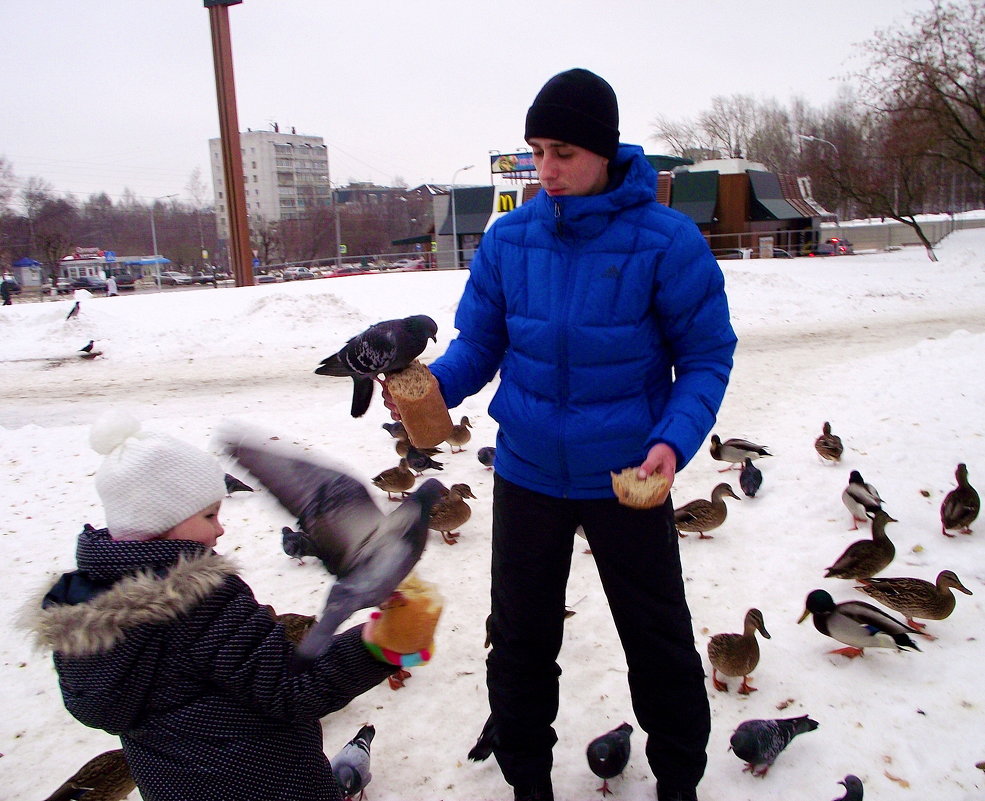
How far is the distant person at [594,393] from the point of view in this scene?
2.27 metres

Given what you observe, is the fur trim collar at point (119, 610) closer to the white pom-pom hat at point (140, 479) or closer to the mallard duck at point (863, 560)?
the white pom-pom hat at point (140, 479)

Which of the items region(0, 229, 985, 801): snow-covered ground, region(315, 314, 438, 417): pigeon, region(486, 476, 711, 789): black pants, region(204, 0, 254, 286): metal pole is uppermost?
region(204, 0, 254, 286): metal pole

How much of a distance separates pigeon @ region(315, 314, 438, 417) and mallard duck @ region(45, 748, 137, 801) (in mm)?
1578

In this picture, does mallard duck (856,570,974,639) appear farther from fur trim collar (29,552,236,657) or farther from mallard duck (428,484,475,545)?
fur trim collar (29,552,236,657)

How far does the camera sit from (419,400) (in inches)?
96.4

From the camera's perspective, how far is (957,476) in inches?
196

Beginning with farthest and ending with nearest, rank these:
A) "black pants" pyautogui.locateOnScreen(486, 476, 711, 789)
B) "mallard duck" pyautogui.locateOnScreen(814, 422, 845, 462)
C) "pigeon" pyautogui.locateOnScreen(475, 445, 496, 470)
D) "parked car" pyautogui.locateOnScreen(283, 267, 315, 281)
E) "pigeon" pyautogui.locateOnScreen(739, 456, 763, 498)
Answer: "parked car" pyautogui.locateOnScreen(283, 267, 315, 281), "pigeon" pyautogui.locateOnScreen(475, 445, 496, 470), "mallard duck" pyautogui.locateOnScreen(814, 422, 845, 462), "pigeon" pyautogui.locateOnScreen(739, 456, 763, 498), "black pants" pyautogui.locateOnScreen(486, 476, 711, 789)

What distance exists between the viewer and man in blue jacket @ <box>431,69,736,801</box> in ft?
7.43

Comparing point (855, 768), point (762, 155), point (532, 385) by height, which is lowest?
point (855, 768)

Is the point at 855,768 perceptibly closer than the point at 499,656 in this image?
No

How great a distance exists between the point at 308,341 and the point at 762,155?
68748 millimetres

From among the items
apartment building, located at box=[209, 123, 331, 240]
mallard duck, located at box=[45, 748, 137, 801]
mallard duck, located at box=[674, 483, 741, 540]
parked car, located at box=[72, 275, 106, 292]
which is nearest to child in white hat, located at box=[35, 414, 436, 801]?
mallard duck, located at box=[45, 748, 137, 801]

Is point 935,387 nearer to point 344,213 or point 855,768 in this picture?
point 855,768

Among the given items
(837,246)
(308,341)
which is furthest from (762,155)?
(308,341)
